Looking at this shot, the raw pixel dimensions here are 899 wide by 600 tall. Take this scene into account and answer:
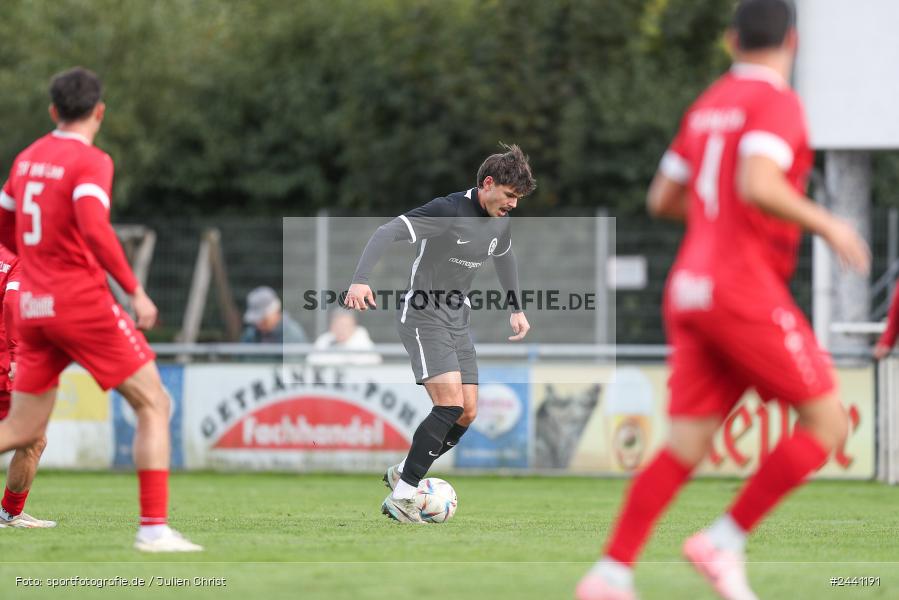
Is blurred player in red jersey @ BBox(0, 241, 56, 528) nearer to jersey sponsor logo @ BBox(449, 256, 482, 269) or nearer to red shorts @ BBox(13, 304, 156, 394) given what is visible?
red shorts @ BBox(13, 304, 156, 394)

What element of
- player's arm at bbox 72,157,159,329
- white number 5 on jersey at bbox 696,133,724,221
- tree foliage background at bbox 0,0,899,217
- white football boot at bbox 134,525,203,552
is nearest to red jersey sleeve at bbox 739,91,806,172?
white number 5 on jersey at bbox 696,133,724,221

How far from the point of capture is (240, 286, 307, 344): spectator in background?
17.0 m

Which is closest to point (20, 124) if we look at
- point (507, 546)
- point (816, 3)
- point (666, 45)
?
point (666, 45)

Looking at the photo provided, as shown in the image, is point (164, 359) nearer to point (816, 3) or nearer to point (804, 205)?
point (816, 3)

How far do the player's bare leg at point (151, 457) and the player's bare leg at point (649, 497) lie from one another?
7.88 feet

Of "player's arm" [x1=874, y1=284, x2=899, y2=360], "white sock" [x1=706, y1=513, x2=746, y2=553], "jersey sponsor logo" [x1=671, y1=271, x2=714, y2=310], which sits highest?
"jersey sponsor logo" [x1=671, y1=271, x2=714, y2=310]

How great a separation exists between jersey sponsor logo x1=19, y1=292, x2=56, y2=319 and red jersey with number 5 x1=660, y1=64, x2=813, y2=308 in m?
3.03

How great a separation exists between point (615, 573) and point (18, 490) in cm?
467

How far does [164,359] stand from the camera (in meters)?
17.3

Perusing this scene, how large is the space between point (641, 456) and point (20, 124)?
18626 millimetres

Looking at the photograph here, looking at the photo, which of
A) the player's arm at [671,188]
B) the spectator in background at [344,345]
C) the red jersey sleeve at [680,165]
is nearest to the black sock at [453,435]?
the player's arm at [671,188]

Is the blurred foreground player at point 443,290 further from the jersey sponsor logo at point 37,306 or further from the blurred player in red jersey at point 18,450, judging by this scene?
the jersey sponsor logo at point 37,306

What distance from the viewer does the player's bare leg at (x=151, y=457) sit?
22.9 ft

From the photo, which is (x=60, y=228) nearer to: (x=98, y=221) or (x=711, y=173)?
(x=98, y=221)
